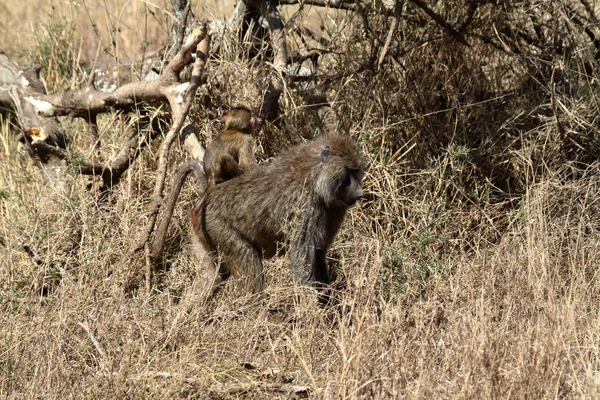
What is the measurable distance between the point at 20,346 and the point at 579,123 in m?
3.89

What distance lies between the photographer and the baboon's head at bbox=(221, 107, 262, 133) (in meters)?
5.85

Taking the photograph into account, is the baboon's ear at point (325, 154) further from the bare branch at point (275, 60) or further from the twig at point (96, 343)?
the twig at point (96, 343)

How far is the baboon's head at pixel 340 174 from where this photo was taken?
16.9 ft

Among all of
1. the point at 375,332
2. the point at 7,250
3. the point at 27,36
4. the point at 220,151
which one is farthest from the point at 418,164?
the point at 27,36

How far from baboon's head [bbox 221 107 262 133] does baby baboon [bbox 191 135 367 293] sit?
1.38ft

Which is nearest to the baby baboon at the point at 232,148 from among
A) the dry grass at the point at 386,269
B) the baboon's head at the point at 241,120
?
the baboon's head at the point at 241,120

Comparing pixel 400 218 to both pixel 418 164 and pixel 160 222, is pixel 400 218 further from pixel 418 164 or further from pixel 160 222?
pixel 160 222

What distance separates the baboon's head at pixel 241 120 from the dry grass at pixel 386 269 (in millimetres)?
456

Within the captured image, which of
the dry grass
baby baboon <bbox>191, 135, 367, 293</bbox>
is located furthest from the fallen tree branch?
baby baboon <bbox>191, 135, 367, 293</bbox>

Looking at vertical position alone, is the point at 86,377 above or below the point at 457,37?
below

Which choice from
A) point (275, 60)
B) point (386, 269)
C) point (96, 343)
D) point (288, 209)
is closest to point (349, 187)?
point (288, 209)

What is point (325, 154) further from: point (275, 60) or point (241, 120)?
point (275, 60)

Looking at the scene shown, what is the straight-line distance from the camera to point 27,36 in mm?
8984

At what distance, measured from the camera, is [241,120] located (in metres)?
5.85
